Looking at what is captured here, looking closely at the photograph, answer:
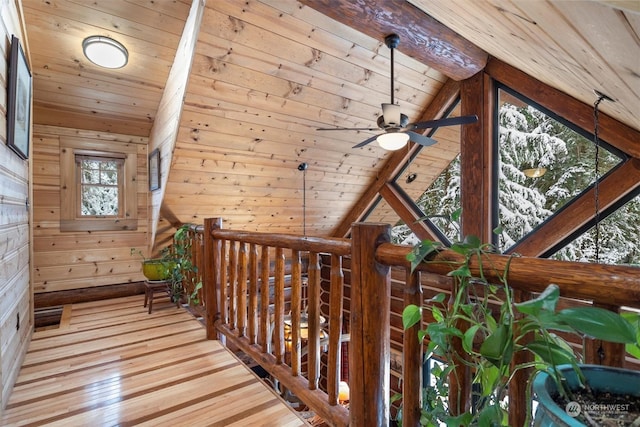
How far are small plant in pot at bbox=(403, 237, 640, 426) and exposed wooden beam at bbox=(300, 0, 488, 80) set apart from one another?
1.98 meters

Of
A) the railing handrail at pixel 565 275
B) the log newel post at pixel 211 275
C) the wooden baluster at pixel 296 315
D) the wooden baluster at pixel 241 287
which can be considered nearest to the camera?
the railing handrail at pixel 565 275

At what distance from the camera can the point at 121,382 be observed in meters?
1.81

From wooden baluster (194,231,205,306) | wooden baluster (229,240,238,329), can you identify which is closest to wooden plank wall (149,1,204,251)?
wooden baluster (194,231,205,306)

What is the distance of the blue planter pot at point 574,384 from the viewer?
492 millimetres

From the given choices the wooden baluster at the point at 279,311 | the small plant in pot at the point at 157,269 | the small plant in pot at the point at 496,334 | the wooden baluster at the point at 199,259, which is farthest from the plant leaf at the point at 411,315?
the small plant in pot at the point at 157,269

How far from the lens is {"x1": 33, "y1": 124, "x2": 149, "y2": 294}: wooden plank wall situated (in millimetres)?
3344

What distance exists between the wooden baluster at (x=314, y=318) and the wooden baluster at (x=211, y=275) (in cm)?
116

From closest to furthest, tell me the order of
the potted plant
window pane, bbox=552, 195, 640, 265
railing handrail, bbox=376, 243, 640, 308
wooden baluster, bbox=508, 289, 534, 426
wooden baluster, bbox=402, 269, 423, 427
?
railing handrail, bbox=376, 243, 640, 308
wooden baluster, bbox=508, 289, 534, 426
wooden baluster, bbox=402, 269, 423, 427
window pane, bbox=552, 195, 640, 265
the potted plant

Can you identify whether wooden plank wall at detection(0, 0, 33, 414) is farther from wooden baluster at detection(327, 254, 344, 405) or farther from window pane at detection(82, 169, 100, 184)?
wooden baluster at detection(327, 254, 344, 405)

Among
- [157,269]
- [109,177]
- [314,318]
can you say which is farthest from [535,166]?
[109,177]

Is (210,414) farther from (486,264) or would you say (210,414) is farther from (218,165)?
(218,165)

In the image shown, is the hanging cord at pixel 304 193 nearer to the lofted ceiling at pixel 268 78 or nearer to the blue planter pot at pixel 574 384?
the lofted ceiling at pixel 268 78

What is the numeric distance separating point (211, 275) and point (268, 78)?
1886 millimetres

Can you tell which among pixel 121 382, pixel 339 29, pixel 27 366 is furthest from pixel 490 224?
pixel 27 366
